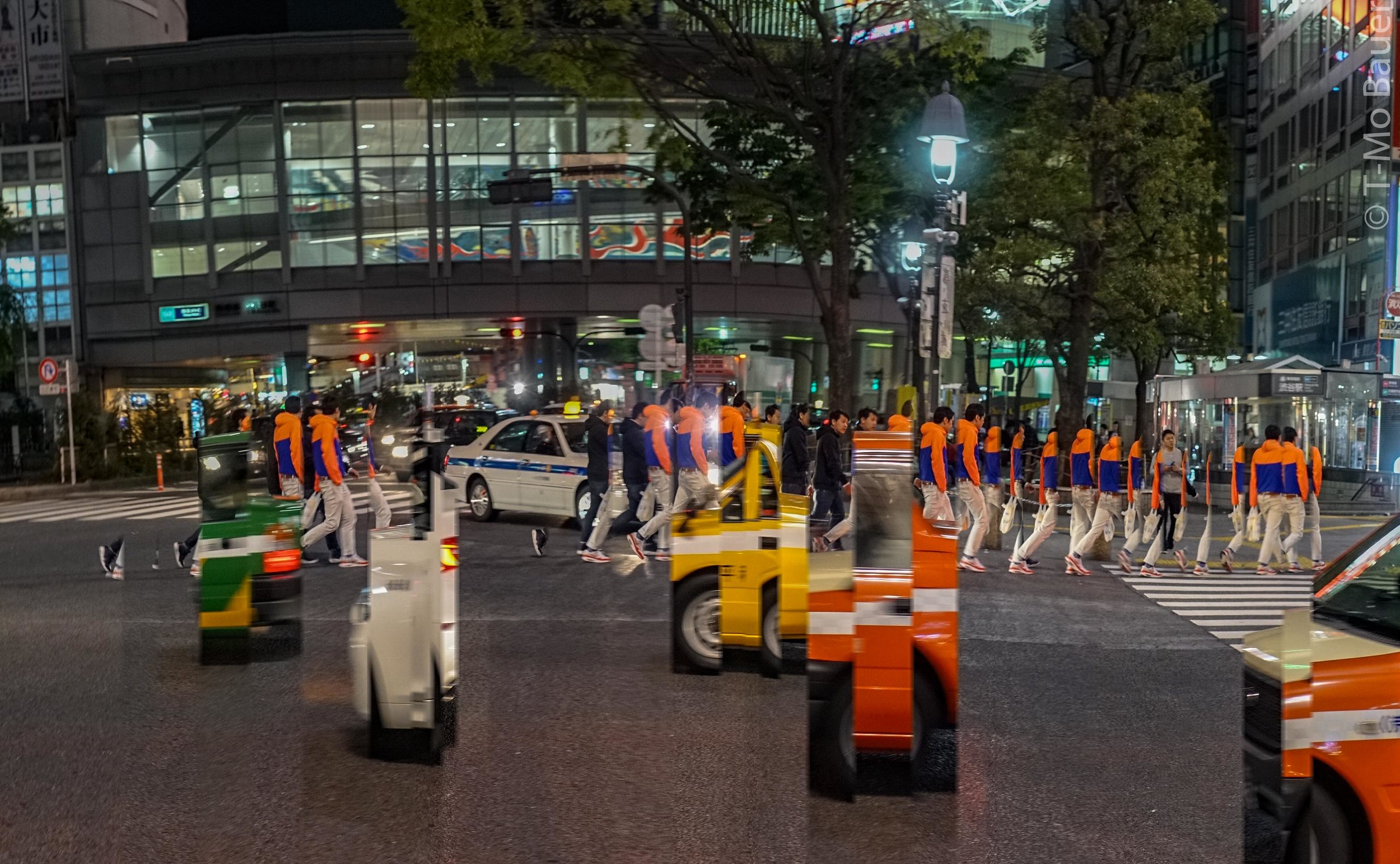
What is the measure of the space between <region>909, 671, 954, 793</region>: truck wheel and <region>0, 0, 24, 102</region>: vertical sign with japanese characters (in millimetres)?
59603

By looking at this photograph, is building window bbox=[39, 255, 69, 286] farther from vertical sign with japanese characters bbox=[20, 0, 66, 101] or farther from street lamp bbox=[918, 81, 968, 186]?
street lamp bbox=[918, 81, 968, 186]

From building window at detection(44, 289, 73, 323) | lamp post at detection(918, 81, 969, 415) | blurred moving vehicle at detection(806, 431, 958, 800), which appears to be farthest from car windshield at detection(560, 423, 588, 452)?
building window at detection(44, 289, 73, 323)

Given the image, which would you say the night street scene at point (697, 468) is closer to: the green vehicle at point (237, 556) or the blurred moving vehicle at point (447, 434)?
the green vehicle at point (237, 556)

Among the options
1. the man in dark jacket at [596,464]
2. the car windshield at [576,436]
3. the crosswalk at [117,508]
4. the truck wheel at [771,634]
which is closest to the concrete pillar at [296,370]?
the crosswalk at [117,508]

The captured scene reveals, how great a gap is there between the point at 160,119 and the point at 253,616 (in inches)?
1956

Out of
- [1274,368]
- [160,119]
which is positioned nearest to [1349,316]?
[1274,368]

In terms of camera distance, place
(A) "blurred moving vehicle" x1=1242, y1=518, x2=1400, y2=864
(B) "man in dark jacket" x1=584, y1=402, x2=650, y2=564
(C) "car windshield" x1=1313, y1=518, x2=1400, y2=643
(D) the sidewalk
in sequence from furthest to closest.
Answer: (D) the sidewalk < (B) "man in dark jacket" x1=584, y1=402, x2=650, y2=564 < (C) "car windshield" x1=1313, y1=518, x2=1400, y2=643 < (A) "blurred moving vehicle" x1=1242, y1=518, x2=1400, y2=864

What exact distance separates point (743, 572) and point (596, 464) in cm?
700

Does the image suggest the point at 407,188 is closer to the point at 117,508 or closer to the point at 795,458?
the point at 117,508

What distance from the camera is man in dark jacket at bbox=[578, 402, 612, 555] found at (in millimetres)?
15047

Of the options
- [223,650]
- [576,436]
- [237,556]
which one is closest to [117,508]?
[576,436]

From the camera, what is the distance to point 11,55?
5553cm

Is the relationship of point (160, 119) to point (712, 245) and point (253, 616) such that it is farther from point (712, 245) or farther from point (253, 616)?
point (253, 616)

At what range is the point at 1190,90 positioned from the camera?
24.4m
